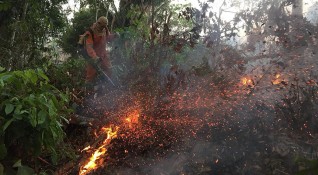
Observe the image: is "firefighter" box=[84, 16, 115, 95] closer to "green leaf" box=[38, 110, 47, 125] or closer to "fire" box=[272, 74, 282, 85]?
"fire" box=[272, 74, 282, 85]

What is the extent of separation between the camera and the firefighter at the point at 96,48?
20.8ft

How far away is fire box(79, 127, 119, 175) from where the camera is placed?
336 centimetres

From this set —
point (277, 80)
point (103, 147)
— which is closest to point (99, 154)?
point (103, 147)

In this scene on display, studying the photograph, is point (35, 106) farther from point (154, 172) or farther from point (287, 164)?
point (287, 164)

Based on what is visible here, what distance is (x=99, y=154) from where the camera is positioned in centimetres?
371

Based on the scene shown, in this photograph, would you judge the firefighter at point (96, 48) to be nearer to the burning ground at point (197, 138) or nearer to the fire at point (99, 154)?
the burning ground at point (197, 138)

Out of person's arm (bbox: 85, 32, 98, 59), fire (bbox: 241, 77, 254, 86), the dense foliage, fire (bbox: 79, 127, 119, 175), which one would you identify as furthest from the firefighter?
the dense foliage

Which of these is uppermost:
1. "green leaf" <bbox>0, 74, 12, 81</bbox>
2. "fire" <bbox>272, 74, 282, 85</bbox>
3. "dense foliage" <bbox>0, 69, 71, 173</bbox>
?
"green leaf" <bbox>0, 74, 12, 81</bbox>

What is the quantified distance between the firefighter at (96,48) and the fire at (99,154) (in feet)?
7.47

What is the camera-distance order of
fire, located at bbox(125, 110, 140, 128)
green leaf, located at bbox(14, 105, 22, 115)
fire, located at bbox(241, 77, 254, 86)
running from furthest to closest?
fire, located at bbox(241, 77, 254, 86) < fire, located at bbox(125, 110, 140, 128) < green leaf, located at bbox(14, 105, 22, 115)

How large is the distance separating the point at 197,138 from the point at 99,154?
1.27 meters

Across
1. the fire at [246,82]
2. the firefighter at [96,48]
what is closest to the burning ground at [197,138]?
the fire at [246,82]

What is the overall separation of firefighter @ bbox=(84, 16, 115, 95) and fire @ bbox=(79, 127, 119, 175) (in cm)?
228

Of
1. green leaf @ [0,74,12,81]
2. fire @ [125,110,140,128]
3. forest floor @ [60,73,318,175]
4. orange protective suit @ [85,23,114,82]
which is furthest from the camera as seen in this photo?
orange protective suit @ [85,23,114,82]
